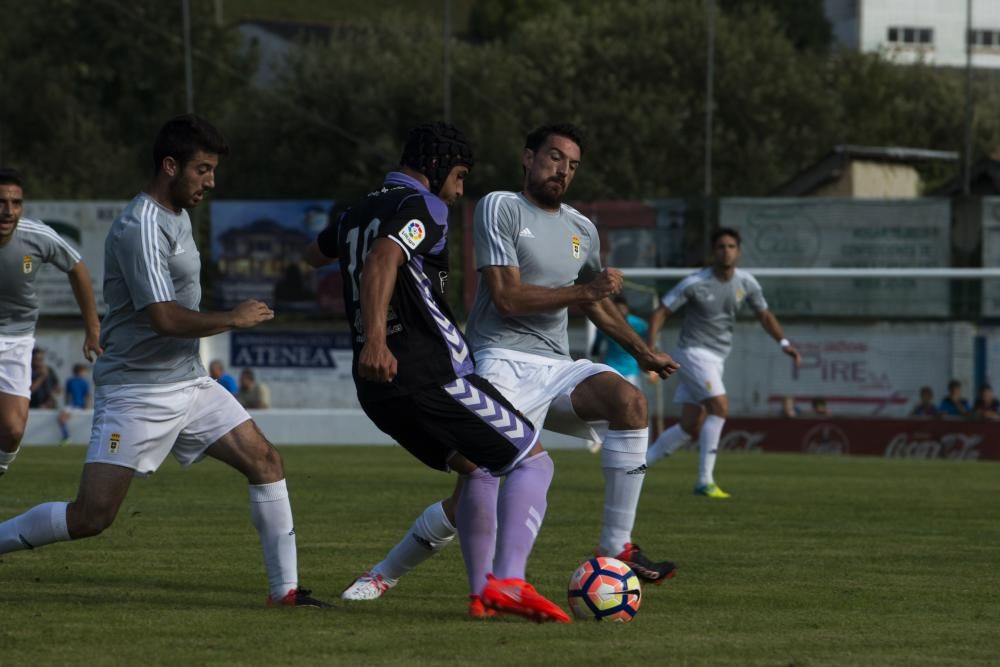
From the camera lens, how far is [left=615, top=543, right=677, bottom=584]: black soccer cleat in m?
8.30

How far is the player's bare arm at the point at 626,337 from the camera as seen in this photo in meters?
8.34

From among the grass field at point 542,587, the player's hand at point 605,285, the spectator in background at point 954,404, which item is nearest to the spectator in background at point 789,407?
the spectator in background at point 954,404

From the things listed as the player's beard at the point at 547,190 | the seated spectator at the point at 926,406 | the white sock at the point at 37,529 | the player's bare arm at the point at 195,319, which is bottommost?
the seated spectator at the point at 926,406

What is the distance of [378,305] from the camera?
22.1 feet

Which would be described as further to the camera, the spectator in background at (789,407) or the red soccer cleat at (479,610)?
the spectator in background at (789,407)

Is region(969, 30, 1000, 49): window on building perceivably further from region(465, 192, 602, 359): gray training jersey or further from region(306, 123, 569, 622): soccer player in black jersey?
region(306, 123, 569, 622): soccer player in black jersey

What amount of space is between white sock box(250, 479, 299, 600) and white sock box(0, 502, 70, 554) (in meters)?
0.79

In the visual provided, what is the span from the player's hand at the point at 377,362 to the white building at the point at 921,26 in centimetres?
8050

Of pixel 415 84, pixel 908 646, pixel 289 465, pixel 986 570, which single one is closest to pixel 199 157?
pixel 908 646

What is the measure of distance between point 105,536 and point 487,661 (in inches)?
205

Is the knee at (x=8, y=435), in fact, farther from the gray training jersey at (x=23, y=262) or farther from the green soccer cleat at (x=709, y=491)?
the green soccer cleat at (x=709, y=491)

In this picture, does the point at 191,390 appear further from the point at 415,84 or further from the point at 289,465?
the point at 415,84

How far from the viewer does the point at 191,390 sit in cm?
748

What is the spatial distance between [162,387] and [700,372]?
930 cm
